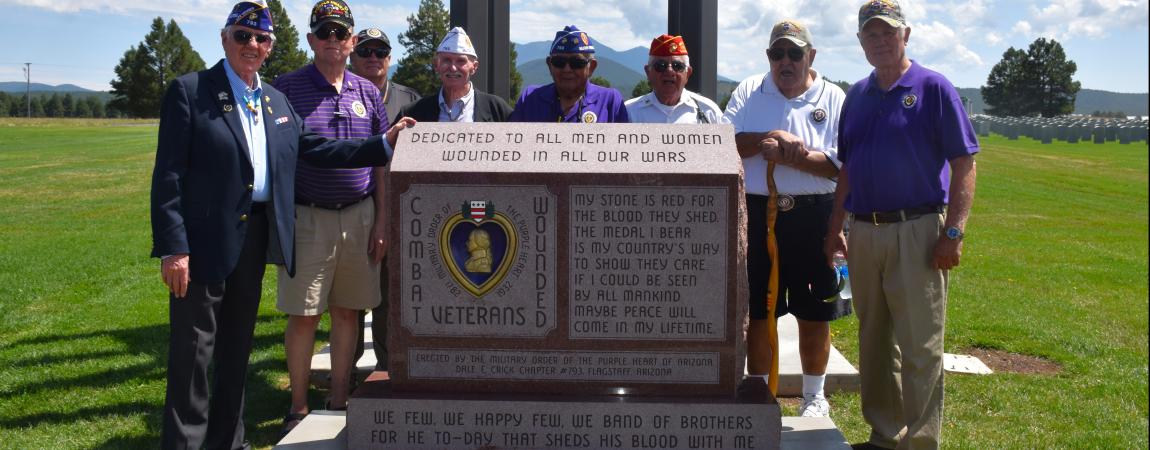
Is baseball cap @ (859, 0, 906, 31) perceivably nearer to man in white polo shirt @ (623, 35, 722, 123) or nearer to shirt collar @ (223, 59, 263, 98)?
man in white polo shirt @ (623, 35, 722, 123)

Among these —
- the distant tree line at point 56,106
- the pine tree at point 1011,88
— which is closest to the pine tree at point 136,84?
the distant tree line at point 56,106

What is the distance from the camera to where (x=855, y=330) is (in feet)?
23.2

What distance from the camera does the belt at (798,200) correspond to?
171 inches

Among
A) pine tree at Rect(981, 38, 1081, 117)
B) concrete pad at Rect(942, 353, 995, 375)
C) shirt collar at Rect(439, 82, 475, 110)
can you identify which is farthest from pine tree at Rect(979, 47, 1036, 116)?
shirt collar at Rect(439, 82, 475, 110)

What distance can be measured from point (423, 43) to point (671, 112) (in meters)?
15.1

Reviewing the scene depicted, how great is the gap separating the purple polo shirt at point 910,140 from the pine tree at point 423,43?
12.7 m

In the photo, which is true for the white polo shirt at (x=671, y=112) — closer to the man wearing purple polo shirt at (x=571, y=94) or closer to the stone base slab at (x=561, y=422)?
the man wearing purple polo shirt at (x=571, y=94)

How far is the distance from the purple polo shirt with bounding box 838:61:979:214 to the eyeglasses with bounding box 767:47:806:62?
1.63 feet

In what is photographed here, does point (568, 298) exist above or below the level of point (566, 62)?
below

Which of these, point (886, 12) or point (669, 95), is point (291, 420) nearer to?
point (669, 95)

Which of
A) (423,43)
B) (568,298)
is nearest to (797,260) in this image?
(568,298)

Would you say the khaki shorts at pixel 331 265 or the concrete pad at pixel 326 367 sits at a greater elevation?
the khaki shorts at pixel 331 265

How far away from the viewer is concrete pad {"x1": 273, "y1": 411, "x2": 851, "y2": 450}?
149 inches

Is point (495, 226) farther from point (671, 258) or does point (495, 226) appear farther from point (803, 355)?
point (803, 355)
